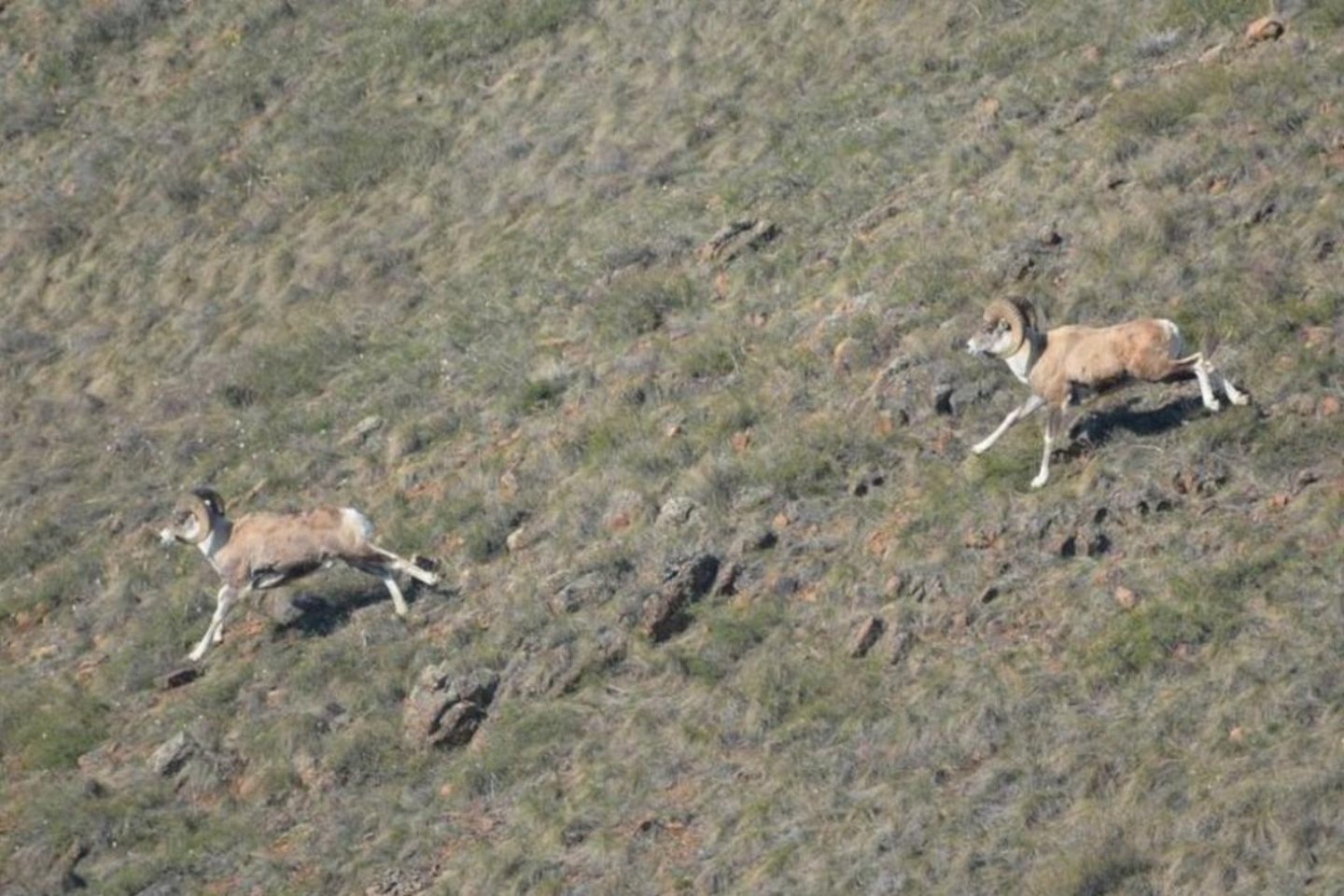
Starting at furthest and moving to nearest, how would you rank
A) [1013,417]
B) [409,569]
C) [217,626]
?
1. [217,626]
2. [409,569]
3. [1013,417]

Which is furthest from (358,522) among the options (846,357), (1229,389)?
(1229,389)

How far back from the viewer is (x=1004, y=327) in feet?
63.6

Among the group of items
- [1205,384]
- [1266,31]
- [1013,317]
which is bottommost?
[1266,31]

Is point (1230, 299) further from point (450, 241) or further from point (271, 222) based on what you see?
point (271, 222)

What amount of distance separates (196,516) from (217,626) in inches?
50.0

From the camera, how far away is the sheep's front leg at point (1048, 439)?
18.5 metres

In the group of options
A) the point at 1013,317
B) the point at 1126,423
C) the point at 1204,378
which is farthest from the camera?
the point at 1013,317

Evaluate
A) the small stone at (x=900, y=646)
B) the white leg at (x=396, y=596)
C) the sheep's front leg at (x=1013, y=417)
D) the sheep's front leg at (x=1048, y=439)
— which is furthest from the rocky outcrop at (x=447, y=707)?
the sheep's front leg at (x=1048, y=439)

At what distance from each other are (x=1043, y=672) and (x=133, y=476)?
43.7ft

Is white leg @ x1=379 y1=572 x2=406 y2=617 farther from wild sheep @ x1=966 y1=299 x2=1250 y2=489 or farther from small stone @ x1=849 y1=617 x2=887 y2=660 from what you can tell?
wild sheep @ x1=966 y1=299 x2=1250 y2=489

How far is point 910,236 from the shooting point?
23.5 metres

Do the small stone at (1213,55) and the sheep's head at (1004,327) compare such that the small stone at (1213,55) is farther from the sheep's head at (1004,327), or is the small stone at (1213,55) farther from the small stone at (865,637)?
the small stone at (865,637)

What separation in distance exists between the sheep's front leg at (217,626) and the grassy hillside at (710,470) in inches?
7.4

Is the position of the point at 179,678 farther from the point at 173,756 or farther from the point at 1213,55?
the point at 1213,55
